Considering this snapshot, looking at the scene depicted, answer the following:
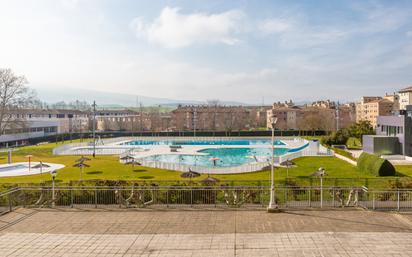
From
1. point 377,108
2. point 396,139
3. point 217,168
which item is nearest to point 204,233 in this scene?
point 217,168

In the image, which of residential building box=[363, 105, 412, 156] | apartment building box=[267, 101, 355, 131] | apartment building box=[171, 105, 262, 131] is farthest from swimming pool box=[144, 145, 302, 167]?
apartment building box=[171, 105, 262, 131]

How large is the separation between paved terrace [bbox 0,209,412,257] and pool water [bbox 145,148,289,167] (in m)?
28.6

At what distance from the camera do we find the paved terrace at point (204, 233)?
13.0m

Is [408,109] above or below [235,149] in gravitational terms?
above

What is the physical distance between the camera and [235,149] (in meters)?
67.0

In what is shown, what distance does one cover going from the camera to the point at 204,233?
1476 centimetres

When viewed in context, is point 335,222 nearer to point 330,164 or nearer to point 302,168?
point 302,168

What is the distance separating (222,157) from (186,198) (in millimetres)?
37307

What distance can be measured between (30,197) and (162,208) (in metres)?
7.06

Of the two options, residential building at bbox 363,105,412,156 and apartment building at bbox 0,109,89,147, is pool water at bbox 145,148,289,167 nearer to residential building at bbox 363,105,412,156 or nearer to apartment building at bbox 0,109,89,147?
residential building at bbox 363,105,412,156

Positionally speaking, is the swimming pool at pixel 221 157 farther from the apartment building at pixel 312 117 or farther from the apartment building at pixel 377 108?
the apartment building at pixel 377 108

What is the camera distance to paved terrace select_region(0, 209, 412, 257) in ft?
42.7

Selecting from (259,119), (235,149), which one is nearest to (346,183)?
(235,149)

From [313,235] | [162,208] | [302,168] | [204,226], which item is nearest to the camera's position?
[313,235]
